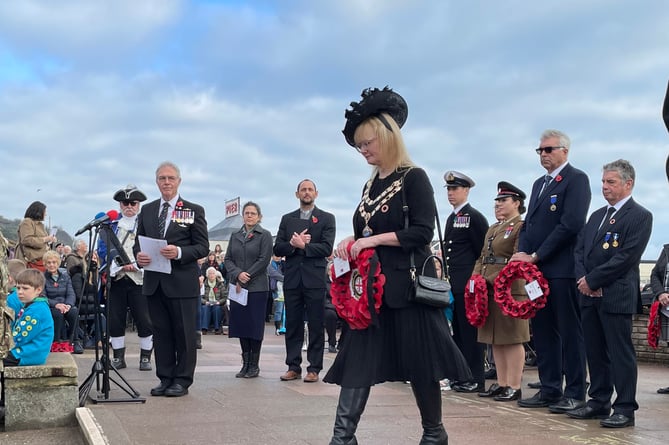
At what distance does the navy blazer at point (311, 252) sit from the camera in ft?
27.0

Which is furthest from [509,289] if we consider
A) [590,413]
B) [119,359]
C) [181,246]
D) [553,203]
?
[119,359]

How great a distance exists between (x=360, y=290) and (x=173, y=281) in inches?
129

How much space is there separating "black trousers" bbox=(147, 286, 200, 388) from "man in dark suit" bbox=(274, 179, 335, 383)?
1504 mm

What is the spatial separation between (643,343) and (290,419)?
8492 mm

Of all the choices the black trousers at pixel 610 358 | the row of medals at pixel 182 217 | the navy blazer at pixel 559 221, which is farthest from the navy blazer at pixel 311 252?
the black trousers at pixel 610 358

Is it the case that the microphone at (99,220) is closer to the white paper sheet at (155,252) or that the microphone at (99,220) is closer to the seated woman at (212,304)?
the white paper sheet at (155,252)

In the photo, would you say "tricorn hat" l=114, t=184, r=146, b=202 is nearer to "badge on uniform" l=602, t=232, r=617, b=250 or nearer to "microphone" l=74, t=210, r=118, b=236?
"microphone" l=74, t=210, r=118, b=236

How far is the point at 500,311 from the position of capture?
279 inches

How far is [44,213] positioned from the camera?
37.2ft

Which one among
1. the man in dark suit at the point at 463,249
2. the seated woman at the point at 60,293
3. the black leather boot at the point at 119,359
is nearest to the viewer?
the man in dark suit at the point at 463,249

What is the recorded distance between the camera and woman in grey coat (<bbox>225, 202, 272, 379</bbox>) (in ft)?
27.6

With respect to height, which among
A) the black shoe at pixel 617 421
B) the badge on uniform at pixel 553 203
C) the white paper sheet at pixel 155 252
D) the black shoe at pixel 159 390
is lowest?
the black shoe at pixel 159 390

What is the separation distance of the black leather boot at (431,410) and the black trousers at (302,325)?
4.14 metres

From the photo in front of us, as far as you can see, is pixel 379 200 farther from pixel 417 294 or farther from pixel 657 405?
pixel 657 405
